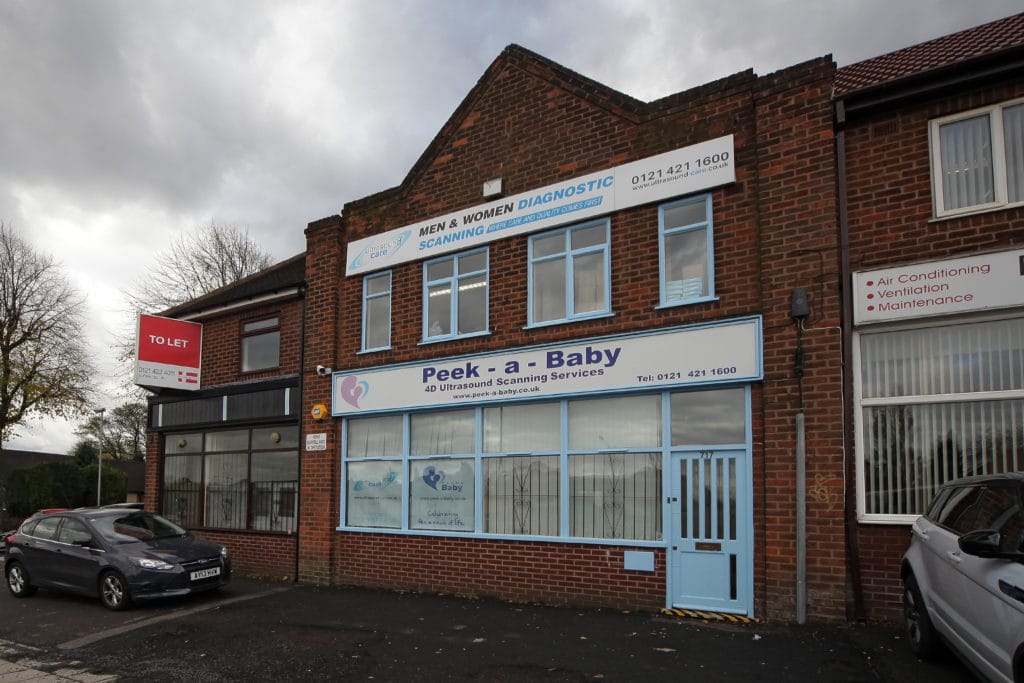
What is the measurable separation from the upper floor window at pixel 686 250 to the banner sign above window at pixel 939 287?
1.81 meters

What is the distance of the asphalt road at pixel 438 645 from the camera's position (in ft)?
22.6

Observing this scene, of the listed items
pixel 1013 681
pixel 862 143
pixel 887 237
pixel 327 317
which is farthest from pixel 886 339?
pixel 327 317

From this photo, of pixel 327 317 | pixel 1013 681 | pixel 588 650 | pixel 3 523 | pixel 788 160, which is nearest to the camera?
pixel 1013 681

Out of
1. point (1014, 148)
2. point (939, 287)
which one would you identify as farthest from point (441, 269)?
point (1014, 148)

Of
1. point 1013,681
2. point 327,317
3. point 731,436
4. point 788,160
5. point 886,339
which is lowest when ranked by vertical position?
point 1013,681

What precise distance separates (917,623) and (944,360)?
2.95 metres

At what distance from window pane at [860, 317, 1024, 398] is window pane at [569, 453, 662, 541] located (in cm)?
280

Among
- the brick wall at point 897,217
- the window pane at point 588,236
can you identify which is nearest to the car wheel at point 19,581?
the window pane at point 588,236

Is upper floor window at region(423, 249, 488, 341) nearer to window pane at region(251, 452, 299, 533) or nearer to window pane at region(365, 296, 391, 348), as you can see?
window pane at region(365, 296, 391, 348)

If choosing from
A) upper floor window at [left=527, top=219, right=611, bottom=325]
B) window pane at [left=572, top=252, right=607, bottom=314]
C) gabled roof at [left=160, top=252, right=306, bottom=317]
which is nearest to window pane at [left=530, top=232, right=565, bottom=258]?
upper floor window at [left=527, top=219, right=611, bottom=325]

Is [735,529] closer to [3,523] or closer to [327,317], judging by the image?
[327,317]

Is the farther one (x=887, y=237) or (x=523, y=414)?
(x=523, y=414)

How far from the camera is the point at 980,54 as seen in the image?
26.2ft

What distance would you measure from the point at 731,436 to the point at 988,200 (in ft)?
12.4
